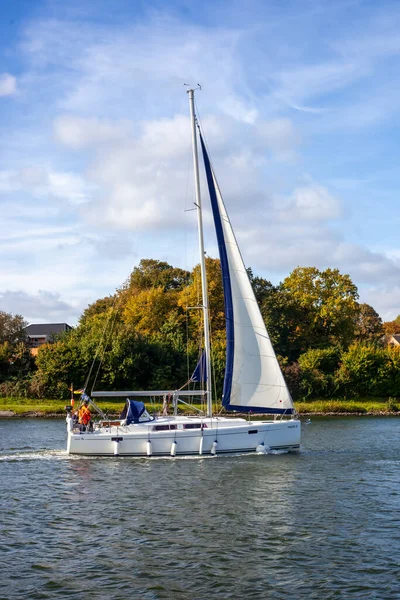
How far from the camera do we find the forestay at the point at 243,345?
3866 centimetres

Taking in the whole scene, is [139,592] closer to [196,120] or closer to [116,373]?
[196,120]

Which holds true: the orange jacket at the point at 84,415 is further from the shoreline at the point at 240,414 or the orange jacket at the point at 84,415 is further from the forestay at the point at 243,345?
the shoreline at the point at 240,414

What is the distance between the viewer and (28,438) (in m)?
48.2

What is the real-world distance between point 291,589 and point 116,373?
63.2m

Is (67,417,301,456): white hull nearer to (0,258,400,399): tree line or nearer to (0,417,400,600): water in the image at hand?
(0,417,400,600): water

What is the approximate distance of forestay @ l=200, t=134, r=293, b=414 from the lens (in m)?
38.7

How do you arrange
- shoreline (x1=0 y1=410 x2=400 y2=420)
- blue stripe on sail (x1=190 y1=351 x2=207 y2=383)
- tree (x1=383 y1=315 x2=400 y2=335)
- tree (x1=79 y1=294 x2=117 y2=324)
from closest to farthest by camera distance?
1. blue stripe on sail (x1=190 y1=351 x2=207 y2=383)
2. shoreline (x1=0 y1=410 x2=400 y2=420)
3. tree (x1=79 y1=294 x2=117 y2=324)
4. tree (x1=383 y1=315 x2=400 y2=335)

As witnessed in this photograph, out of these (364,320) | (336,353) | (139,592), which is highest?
(364,320)

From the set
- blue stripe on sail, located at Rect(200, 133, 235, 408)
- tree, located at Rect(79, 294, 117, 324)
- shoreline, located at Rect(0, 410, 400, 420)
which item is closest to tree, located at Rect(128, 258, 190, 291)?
tree, located at Rect(79, 294, 117, 324)

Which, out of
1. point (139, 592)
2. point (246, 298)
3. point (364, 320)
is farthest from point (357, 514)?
point (364, 320)

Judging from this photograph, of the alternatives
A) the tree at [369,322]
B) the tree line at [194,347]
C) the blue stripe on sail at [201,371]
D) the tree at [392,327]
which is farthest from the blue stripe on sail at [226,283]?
the tree at [392,327]

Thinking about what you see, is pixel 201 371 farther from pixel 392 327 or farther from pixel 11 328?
pixel 392 327

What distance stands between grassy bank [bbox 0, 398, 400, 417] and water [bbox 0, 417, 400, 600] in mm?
32161

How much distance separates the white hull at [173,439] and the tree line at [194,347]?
31953mm
